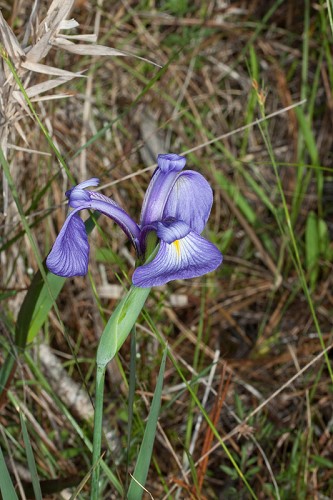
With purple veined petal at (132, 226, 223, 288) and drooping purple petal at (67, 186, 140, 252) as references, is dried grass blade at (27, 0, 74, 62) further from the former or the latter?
purple veined petal at (132, 226, 223, 288)

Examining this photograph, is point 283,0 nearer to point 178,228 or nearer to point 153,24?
point 153,24

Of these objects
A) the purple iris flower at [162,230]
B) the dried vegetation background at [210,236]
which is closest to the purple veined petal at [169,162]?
the purple iris flower at [162,230]

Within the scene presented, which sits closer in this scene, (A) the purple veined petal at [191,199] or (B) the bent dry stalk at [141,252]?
(B) the bent dry stalk at [141,252]

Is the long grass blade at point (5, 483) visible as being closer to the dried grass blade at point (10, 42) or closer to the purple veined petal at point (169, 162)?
the purple veined petal at point (169, 162)

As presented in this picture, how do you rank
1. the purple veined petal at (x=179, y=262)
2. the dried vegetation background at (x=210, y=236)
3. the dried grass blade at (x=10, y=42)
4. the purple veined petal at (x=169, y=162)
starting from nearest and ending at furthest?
the purple veined petal at (x=179, y=262), the purple veined petal at (x=169, y=162), the dried grass blade at (x=10, y=42), the dried vegetation background at (x=210, y=236)

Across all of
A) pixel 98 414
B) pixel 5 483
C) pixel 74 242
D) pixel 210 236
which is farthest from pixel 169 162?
pixel 210 236

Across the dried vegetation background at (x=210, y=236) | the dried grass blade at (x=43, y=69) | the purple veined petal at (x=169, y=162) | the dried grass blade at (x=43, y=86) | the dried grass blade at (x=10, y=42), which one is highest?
the dried grass blade at (x=10, y=42)

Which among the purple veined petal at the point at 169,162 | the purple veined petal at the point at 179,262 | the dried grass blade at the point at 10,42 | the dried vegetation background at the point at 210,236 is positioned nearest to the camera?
the purple veined petal at the point at 179,262

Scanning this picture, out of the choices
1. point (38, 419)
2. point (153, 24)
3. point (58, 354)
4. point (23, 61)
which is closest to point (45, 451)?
point (38, 419)

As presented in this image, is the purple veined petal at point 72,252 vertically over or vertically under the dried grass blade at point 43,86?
under
